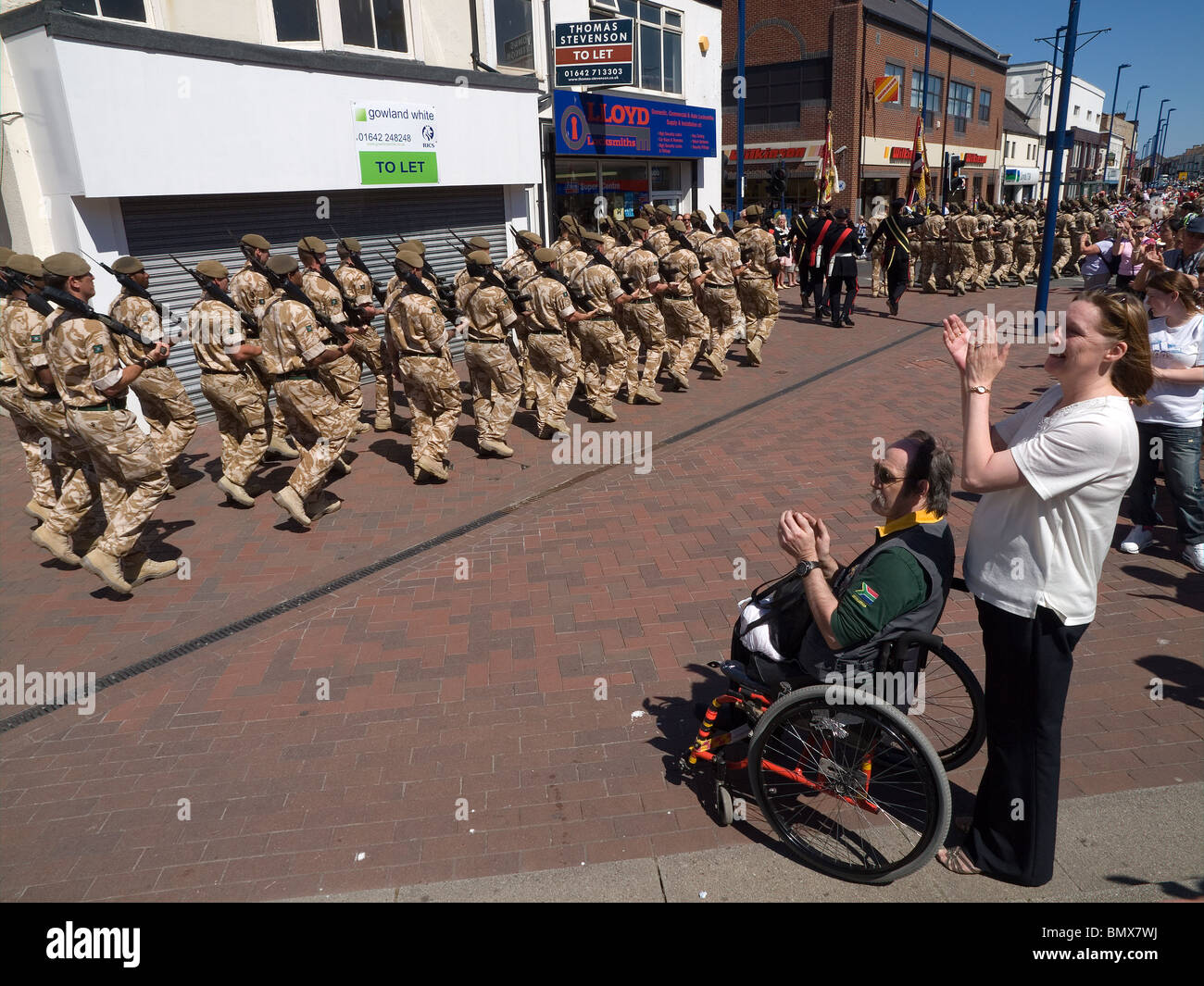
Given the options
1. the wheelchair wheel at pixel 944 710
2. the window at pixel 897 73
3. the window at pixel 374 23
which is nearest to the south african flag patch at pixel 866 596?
the wheelchair wheel at pixel 944 710

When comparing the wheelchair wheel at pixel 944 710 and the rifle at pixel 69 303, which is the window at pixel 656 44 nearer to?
the rifle at pixel 69 303

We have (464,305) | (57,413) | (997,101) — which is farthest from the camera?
(997,101)

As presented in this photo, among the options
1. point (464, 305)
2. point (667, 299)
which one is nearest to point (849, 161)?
point (667, 299)

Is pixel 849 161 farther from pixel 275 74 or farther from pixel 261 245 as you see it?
pixel 261 245

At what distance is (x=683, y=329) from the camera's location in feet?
35.5

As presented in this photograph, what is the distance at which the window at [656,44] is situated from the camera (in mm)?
17875

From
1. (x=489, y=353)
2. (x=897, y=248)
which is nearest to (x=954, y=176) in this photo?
(x=897, y=248)

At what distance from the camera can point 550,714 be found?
4.17 metres

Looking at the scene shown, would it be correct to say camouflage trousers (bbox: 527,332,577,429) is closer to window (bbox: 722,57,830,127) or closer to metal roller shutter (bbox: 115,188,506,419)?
metal roller shutter (bbox: 115,188,506,419)

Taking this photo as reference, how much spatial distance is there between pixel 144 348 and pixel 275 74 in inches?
216

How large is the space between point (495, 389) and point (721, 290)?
4446mm

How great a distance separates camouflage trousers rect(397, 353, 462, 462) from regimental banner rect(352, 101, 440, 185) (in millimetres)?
5037

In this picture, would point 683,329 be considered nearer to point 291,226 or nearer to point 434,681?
point 291,226

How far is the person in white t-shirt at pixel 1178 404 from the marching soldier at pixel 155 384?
7.46m
